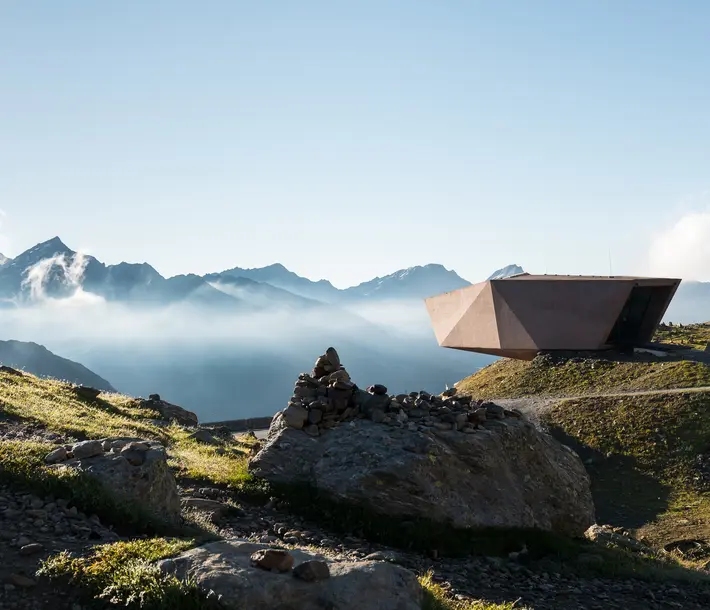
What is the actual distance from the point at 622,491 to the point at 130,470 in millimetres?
20448

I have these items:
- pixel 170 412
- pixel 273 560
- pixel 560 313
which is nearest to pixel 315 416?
pixel 273 560

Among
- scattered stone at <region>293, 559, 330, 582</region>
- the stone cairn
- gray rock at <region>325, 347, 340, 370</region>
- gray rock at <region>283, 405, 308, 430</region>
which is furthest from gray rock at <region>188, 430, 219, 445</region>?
scattered stone at <region>293, 559, 330, 582</region>

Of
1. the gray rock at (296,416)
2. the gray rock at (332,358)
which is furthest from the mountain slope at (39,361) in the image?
the gray rock at (296,416)

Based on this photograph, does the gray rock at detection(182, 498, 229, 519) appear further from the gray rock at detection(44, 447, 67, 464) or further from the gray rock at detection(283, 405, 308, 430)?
the gray rock at detection(283, 405, 308, 430)

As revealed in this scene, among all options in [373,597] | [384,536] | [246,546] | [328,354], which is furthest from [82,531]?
[328,354]

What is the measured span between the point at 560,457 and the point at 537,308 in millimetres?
25808

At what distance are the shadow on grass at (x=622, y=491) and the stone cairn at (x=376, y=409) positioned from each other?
10063 millimetres

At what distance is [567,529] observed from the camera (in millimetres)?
13203

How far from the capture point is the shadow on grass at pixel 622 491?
2178cm

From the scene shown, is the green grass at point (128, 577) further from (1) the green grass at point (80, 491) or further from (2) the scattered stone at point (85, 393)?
(2) the scattered stone at point (85, 393)

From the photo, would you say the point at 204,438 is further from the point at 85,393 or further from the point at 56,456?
the point at 56,456

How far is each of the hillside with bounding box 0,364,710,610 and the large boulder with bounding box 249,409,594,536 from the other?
1.43ft

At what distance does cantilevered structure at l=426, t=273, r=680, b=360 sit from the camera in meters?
38.8

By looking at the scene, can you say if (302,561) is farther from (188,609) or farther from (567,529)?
(567,529)
